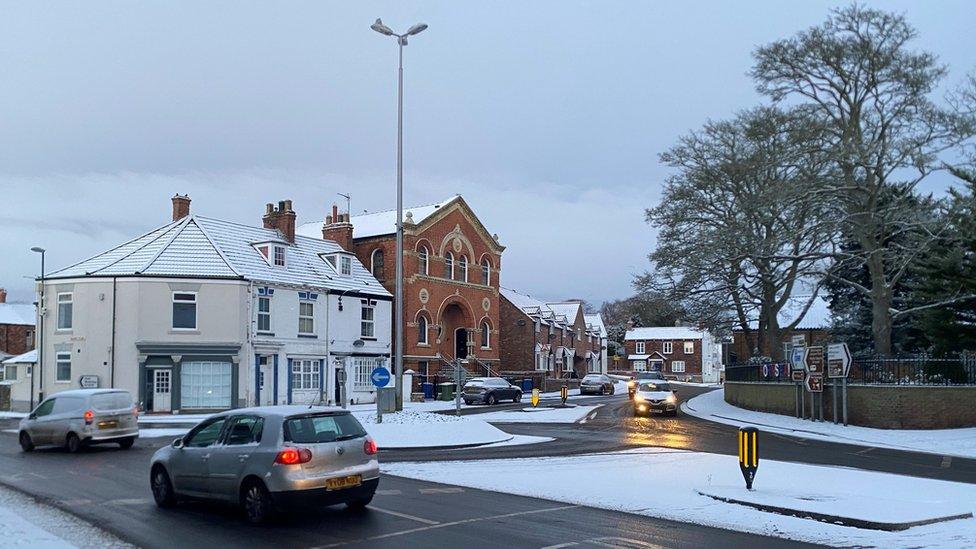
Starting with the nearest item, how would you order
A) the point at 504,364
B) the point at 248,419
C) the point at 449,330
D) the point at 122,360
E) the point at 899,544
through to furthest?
the point at 899,544, the point at 248,419, the point at 122,360, the point at 449,330, the point at 504,364

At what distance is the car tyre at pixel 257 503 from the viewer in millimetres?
11492

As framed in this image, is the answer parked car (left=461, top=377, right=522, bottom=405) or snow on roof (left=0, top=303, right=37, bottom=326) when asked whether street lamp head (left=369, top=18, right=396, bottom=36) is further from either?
snow on roof (left=0, top=303, right=37, bottom=326)

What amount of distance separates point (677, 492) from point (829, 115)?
79.4 feet

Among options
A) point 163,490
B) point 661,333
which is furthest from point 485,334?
point 661,333

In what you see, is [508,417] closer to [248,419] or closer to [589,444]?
[589,444]

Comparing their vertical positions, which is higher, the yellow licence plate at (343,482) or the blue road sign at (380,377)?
the blue road sign at (380,377)

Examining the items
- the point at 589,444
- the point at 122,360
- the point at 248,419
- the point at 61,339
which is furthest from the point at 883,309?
the point at 61,339

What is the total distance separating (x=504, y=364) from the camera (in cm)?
6900

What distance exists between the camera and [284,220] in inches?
1871

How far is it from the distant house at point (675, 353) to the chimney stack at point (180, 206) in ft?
237

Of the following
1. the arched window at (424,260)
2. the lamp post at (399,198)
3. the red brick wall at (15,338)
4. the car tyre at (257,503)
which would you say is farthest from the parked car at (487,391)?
the red brick wall at (15,338)

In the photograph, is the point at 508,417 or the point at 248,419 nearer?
the point at 248,419

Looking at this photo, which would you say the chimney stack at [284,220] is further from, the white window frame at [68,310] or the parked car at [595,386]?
the parked car at [595,386]

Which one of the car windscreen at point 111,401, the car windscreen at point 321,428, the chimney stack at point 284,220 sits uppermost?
the chimney stack at point 284,220
